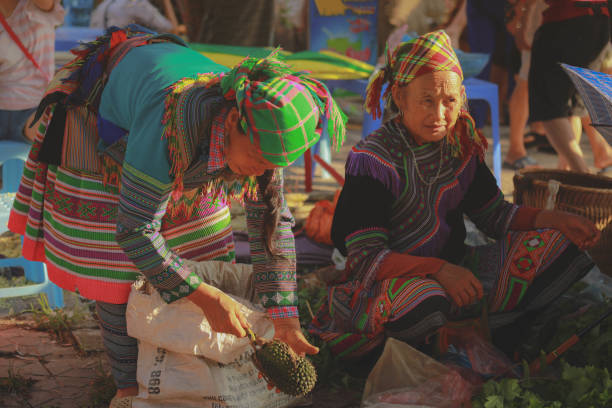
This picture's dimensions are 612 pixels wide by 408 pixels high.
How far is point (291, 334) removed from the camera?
2.10 metres

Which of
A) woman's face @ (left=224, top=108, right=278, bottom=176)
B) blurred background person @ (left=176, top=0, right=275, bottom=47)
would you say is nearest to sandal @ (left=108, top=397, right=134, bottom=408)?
woman's face @ (left=224, top=108, right=278, bottom=176)

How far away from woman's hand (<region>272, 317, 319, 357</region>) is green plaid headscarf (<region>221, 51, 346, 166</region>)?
0.63 m

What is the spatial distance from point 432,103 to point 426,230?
18.8 inches

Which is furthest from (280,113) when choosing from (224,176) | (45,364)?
(45,364)

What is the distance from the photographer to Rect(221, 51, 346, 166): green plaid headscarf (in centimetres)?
161

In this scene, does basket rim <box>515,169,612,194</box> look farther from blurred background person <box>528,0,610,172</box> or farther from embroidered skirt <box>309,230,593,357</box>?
blurred background person <box>528,0,610,172</box>

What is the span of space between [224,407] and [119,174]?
2.63 ft

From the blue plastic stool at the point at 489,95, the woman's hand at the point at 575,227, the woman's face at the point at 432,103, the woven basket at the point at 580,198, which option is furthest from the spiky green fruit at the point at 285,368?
the blue plastic stool at the point at 489,95

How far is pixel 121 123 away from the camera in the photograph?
2.01m

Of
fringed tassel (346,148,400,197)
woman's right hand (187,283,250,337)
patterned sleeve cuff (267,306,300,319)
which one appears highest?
fringed tassel (346,148,400,197)

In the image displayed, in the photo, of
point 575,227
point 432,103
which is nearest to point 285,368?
point 432,103

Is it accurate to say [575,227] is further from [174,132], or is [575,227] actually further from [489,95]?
[489,95]

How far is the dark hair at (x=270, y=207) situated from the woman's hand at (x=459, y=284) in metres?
0.66

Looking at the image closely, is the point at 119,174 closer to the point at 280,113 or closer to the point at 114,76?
the point at 114,76
